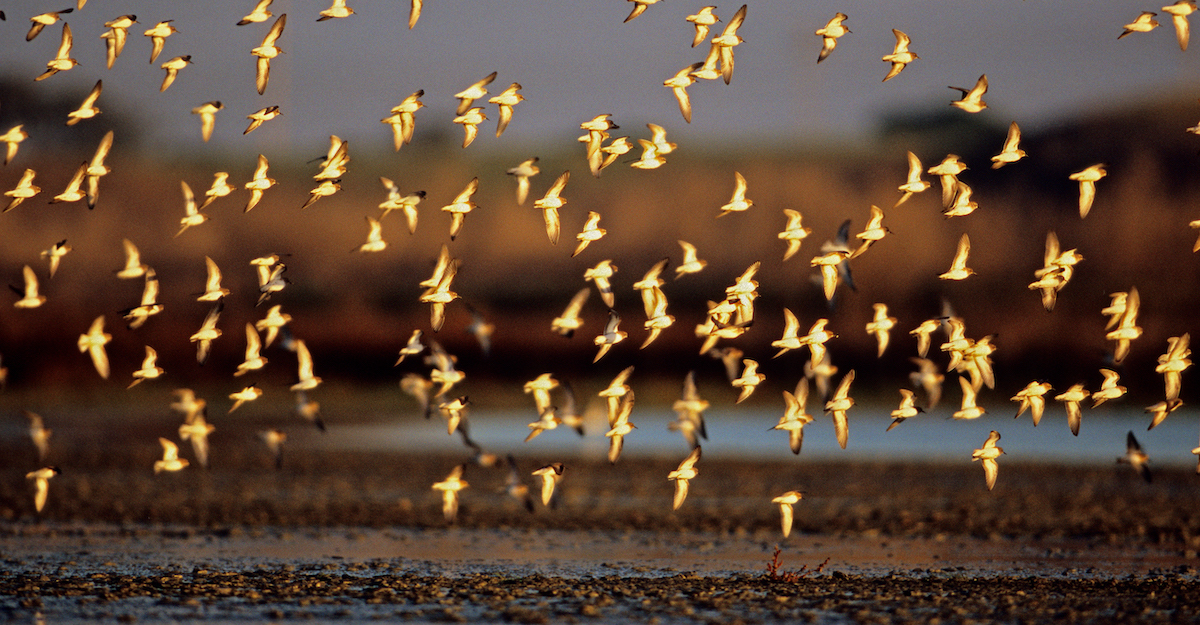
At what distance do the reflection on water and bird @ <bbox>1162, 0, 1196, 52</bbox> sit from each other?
1997 centimetres

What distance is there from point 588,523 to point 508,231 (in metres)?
49.7

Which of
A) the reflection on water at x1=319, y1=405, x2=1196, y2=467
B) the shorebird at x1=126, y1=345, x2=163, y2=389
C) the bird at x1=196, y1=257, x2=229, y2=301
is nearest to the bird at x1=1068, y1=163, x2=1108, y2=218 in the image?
the bird at x1=196, y1=257, x2=229, y2=301

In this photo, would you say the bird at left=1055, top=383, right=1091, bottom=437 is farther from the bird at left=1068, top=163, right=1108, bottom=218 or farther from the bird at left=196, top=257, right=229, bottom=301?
the bird at left=196, top=257, right=229, bottom=301

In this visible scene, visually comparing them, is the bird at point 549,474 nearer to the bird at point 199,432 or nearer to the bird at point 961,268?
the bird at point 199,432

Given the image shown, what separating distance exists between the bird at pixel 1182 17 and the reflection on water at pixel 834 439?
20.0 metres

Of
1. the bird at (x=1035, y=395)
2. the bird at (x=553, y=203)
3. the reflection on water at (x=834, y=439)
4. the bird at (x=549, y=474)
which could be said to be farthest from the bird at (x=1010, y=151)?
the reflection on water at (x=834, y=439)

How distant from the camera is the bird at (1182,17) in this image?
68.2 feet

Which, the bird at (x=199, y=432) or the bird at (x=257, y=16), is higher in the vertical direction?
the bird at (x=257, y=16)

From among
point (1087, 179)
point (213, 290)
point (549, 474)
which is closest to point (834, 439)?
point (1087, 179)

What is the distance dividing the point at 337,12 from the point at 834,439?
27.1 meters

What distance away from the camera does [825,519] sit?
28281 millimetres

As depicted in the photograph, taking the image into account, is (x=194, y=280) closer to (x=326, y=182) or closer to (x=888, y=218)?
(x=888, y=218)

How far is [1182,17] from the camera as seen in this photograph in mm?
21250

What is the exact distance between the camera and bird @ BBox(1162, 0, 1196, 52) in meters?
20.8
